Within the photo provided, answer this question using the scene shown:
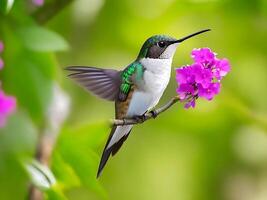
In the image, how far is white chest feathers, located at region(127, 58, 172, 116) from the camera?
108 cm

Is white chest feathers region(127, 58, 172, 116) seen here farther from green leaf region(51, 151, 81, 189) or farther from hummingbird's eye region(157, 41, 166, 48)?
green leaf region(51, 151, 81, 189)

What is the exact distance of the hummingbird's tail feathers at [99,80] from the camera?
A: 118 cm

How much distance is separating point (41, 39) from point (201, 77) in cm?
69

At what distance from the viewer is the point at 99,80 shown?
4.12 ft

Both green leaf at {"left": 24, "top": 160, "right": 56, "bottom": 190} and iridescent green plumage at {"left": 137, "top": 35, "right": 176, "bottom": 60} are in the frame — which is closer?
iridescent green plumage at {"left": 137, "top": 35, "right": 176, "bottom": 60}

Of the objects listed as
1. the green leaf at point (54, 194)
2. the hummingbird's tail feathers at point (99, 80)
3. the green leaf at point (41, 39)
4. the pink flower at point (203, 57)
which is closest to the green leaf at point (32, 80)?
the green leaf at point (41, 39)

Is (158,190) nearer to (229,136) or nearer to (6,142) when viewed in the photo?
(229,136)

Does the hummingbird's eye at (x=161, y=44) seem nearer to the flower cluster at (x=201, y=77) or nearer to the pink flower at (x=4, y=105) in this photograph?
the flower cluster at (x=201, y=77)

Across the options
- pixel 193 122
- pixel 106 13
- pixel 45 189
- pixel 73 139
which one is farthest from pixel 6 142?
A: pixel 193 122

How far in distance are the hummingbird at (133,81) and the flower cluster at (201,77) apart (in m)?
0.03

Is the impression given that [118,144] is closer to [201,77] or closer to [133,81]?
[133,81]

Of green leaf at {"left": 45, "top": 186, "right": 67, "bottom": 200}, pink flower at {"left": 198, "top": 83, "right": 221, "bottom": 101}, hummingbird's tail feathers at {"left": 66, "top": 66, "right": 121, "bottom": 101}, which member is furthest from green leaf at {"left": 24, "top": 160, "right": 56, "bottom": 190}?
pink flower at {"left": 198, "top": 83, "right": 221, "bottom": 101}

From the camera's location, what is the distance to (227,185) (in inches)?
153

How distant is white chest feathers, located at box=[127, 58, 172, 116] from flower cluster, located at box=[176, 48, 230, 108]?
24mm
